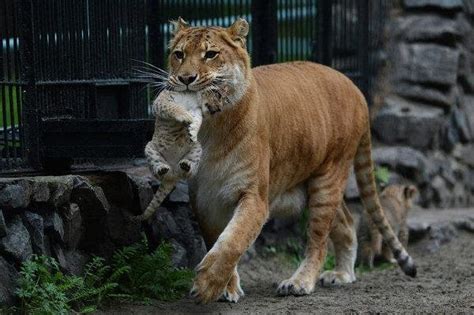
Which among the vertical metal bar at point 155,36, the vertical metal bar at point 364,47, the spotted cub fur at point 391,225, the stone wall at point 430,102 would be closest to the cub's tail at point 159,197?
the vertical metal bar at point 155,36

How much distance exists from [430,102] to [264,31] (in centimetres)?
319

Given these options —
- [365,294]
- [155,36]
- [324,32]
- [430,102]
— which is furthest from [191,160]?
[430,102]

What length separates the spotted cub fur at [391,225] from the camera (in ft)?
31.2

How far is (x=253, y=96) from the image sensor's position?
6973mm

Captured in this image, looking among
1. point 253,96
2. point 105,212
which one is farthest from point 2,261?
point 253,96

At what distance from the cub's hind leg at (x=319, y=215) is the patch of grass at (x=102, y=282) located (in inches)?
37.2

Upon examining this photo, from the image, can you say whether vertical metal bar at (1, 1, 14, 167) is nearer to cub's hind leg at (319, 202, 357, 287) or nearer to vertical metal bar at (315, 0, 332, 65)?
cub's hind leg at (319, 202, 357, 287)

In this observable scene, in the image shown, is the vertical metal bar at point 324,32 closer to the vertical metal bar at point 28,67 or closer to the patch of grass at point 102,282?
the patch of grass at point 102,282

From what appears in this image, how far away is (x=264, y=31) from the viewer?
9367 millimetres

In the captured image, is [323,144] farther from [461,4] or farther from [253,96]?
[461,4]

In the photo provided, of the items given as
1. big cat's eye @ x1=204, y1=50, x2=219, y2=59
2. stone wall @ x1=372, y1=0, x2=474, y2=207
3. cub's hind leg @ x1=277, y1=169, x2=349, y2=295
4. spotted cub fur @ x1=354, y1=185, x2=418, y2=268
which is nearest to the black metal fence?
big cat's eye @ x1=204, y1=50, x2=219, y2=59

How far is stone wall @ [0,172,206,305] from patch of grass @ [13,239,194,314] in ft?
0.32

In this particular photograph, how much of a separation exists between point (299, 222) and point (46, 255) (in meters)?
3.57

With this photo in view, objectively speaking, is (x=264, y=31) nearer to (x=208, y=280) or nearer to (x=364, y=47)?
(x=364, y=47)
